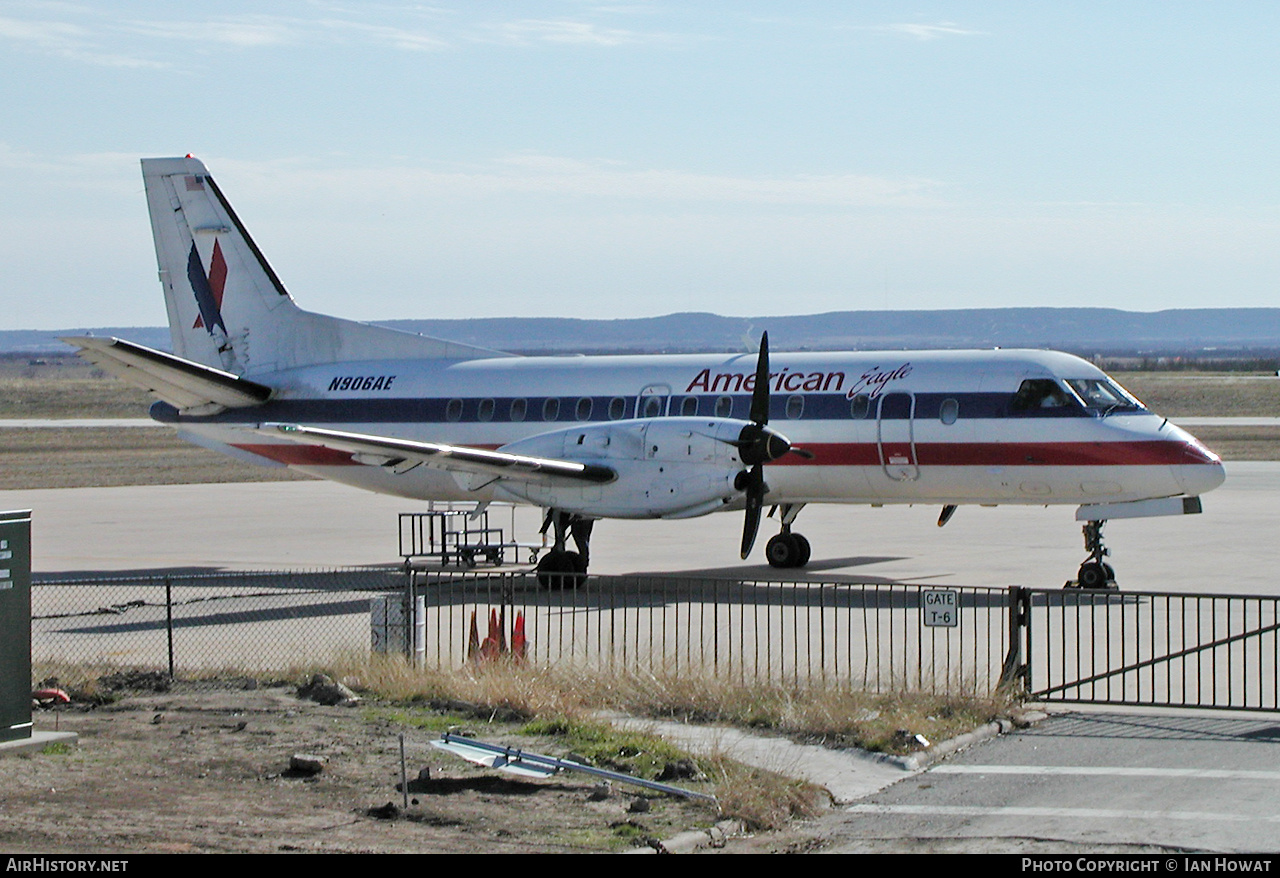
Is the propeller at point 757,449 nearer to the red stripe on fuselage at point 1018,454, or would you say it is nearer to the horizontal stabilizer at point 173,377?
the red stripe on fuselage at point 1018,454

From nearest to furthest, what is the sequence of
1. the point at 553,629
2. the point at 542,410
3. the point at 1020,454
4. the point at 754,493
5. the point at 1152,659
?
the point at 1152,659
the point at 553,629
the point at 754,493
the point at 1020,454
the point at 542,410

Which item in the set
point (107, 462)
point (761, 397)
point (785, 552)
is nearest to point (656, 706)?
point (761, 397)

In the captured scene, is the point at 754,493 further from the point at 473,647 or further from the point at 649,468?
the point at 473,647

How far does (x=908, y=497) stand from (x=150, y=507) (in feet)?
65.7

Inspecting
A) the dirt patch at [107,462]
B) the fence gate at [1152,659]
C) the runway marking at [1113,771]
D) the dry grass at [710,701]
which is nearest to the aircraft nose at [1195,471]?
the fence gate at [1152,659]

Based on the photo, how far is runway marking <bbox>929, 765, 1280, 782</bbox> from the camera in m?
10.9

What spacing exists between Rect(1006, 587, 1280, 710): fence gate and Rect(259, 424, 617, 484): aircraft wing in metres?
6.65

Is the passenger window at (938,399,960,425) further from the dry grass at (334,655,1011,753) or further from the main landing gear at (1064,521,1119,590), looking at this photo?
the dry grass at (334,655,1011,753)

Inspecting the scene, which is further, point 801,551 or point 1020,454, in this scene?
point 801,551

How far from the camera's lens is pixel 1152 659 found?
14781 mm

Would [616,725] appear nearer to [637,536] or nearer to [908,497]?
[908,497]

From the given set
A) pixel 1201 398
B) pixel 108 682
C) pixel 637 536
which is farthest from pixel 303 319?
pixel 1201 398

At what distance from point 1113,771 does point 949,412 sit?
11.8m

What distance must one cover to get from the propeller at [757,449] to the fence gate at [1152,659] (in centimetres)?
415
